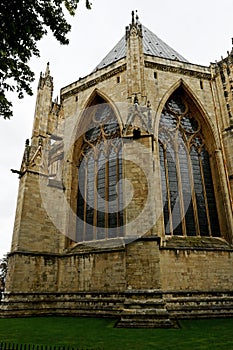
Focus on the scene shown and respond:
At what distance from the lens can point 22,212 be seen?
1219cm

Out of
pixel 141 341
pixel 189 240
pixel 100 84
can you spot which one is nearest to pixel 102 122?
pixel 100 84

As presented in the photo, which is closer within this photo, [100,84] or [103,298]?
[103,298]

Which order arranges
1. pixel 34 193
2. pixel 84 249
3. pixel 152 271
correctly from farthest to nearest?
pixel 34 193 → pixel 84 249 → pixel 152 271

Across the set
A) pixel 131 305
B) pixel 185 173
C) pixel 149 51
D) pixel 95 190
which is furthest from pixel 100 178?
pixel 149 51

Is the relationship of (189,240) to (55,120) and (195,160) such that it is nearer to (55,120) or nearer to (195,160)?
(195,160)

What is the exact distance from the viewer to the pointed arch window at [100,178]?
12188 millimetres

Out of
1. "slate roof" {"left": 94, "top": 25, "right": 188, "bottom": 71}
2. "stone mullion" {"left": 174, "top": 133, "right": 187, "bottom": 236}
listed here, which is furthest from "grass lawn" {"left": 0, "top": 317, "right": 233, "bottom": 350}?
"slate roof" {"left": 94, "top": 25, "right": 188, "bottom": 71}

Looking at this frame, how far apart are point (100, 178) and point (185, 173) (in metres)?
3.92

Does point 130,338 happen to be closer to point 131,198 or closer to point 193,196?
point 131,198

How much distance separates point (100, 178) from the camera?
13242mm

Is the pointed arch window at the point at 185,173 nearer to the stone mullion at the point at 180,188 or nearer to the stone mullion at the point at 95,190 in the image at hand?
the stone mullion at the point at 180,188

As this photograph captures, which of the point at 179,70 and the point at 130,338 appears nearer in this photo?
the point at 130,338

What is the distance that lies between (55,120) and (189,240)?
9.59 meters

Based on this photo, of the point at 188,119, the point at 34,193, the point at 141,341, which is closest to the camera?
the point at 141,341
